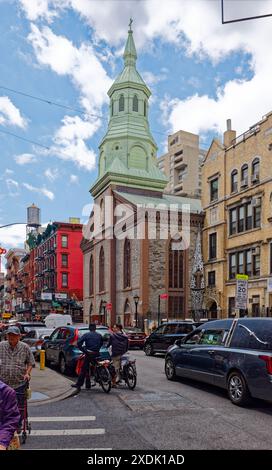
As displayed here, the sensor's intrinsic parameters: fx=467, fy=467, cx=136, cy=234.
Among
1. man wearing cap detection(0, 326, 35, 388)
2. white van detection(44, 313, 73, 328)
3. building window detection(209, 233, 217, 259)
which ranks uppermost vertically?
building window detection(209, 233, 217, 259)

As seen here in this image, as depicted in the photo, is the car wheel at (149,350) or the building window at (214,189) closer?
the car wheel at (149,350)

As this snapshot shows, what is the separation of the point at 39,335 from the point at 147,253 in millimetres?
24642

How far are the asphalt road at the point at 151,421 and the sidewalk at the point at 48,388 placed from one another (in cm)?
35

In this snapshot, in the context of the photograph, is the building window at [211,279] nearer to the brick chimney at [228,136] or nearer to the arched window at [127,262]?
the arched window at [127,262]

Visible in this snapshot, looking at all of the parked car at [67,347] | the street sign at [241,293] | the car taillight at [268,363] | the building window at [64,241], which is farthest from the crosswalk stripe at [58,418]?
the building window at [64,241]

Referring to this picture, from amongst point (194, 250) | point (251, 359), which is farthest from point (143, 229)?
point (251, 359)

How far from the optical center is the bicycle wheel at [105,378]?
11.3 meters

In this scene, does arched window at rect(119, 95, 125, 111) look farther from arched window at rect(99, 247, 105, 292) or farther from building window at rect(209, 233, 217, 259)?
building window at rect(209, 233, 217, 259)

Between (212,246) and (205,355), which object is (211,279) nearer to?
(212,246)

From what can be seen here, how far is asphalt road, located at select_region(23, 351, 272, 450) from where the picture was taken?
6.82m

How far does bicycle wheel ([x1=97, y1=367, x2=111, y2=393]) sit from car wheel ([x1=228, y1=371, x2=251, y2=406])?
2968 millimetres

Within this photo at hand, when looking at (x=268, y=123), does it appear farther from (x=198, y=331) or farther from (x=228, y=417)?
(x=228, y=417)

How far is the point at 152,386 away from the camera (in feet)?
40.5

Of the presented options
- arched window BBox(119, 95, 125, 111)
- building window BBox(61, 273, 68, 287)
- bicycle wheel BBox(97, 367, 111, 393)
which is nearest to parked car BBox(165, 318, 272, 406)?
bicycle wheel BBox(97, 367, 111, 393)
